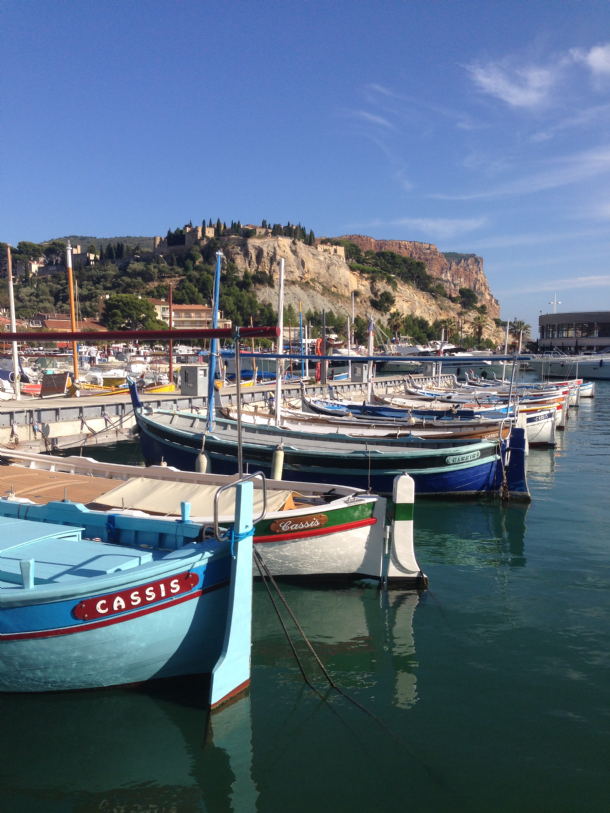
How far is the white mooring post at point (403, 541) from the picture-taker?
10898mm

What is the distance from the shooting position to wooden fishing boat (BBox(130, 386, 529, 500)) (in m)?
17.3

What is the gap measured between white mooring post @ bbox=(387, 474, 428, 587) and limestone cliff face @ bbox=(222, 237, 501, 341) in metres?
140

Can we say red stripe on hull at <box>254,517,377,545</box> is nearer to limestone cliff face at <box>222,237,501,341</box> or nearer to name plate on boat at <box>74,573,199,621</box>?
name plate on boat at <box>74,573,199,621</box>

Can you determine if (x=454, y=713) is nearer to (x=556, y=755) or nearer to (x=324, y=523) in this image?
(x=556, y=755)

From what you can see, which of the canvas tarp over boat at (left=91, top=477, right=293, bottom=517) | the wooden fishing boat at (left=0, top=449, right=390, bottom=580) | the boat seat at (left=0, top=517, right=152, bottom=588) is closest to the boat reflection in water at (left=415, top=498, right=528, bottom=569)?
the wooden fishing boat at (left=0, top=449, right=390, bottom=580)

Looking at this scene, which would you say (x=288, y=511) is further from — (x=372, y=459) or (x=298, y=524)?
(x=372, y=459)

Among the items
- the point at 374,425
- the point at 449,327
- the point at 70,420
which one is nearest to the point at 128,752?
the point at 374,425

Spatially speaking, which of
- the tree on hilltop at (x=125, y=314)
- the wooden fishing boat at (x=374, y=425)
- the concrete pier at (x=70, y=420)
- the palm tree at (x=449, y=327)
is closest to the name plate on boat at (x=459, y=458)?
the wooden fishing boat at (x=374, y=425)

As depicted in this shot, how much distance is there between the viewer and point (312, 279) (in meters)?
174

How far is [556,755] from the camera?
6578mm

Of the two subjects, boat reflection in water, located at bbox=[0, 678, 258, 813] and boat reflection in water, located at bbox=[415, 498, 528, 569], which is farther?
boat reflection in water, located at bbox=[415, 498, 528, 569]

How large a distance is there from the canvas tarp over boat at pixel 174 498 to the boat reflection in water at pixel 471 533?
4517 mm

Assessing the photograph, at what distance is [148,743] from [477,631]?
218 inches

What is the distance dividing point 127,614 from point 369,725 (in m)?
3.24
